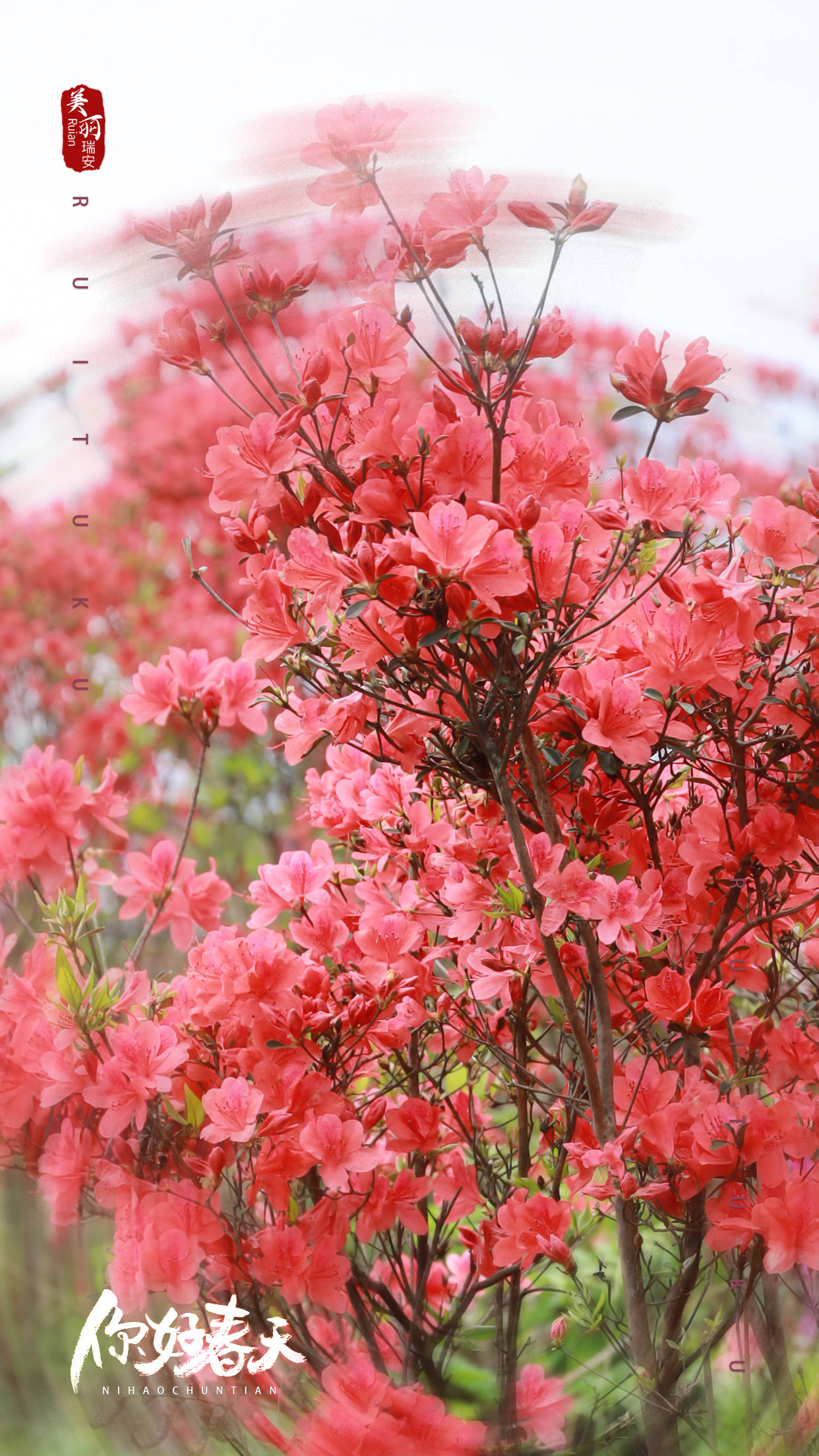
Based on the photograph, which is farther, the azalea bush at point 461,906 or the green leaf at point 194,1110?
the green leaf at point 194,1110

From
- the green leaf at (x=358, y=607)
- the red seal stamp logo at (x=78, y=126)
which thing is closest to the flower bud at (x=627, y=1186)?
the green leaf at (x=358, y=607)

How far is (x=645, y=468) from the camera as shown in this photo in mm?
682

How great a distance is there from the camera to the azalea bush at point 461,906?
68 centimetres

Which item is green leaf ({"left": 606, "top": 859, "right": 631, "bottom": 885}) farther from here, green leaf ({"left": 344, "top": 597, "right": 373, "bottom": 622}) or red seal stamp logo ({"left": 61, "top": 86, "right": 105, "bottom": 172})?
red seal stamp logo ({"left": 61, "top": 86, "right": 105, "bottom": 172})

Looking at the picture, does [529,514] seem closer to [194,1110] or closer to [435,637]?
[435,637]

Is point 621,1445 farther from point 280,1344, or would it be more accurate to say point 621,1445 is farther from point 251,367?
point 251,367

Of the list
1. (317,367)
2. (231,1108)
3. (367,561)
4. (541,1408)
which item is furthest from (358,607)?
(541,1408)

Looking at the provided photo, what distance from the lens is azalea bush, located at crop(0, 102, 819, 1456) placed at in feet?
2.24

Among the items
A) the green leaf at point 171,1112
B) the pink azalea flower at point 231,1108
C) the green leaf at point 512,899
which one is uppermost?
the green leaf at point 512,899

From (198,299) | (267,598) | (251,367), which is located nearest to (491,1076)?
(267,598)

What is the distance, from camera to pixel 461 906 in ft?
2.59

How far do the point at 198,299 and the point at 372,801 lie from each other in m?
1.04

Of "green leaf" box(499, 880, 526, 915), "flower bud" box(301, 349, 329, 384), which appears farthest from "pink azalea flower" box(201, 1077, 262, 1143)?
"flower bud" box(301, 349, 329, 384)

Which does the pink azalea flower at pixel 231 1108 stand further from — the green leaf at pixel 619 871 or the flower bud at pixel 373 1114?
the green leaf at pixel 619 871
